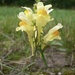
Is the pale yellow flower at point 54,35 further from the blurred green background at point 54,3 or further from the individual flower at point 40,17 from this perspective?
the blurred green background at point 54,3

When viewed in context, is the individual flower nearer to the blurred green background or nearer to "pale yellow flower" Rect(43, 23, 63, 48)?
"pale yellow flower" Rect(43, 23, 63, 48)

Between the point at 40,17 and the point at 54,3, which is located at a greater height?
the point at 40,17

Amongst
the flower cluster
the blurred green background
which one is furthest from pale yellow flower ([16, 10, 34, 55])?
the blurred green background

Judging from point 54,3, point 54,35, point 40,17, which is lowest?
point 54,3

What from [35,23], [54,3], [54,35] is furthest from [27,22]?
[54,3]

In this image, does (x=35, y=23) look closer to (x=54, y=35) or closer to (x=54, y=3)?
(x=54, y=35)

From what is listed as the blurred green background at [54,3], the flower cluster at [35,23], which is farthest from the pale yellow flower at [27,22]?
the blurred green background at [54,3]

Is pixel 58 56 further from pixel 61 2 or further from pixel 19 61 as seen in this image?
pixel 61 2

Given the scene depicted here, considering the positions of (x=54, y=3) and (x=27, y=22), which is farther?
(x=54, y=3)

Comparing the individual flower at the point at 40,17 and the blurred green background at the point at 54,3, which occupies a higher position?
the individual flower at the point at 40,17

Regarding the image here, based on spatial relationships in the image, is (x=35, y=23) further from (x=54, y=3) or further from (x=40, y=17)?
(x=54, y=3)

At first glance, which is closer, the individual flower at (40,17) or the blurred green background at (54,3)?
the individual flower at (40,17)

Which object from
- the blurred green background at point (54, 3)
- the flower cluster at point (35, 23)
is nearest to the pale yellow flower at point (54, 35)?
the flower cluster at point (35, 23)

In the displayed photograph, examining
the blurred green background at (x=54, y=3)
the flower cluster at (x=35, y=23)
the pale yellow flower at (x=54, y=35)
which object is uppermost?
the flower cluster at (x=35, y=23)
